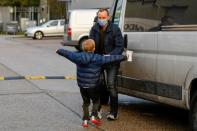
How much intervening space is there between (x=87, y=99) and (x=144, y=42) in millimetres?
1201

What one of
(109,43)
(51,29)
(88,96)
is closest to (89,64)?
(88,96)

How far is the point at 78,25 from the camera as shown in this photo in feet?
90.9

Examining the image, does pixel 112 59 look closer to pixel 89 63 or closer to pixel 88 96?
pixel 89 63

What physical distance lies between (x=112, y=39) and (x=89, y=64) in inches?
27.9

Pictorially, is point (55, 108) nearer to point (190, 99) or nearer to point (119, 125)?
point (119, 125)

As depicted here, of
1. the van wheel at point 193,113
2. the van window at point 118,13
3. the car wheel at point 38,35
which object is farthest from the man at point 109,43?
the car wheel at point 38,35

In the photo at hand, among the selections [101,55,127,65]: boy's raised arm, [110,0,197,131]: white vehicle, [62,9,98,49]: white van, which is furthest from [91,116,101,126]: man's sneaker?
[62,9,98,49]: white van

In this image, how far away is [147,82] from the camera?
812 cm

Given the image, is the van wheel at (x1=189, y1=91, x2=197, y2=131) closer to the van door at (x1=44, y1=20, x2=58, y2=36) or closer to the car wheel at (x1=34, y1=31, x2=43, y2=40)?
the van door at (x1=44, y1=20, x2=58, y2=36)

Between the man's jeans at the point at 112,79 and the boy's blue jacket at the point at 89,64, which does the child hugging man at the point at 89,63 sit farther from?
the man's jeans at the point at 112,79

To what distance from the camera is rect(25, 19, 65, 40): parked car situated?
135 ft

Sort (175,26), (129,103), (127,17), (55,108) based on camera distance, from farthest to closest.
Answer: (129,103) < (55,108) < (127,17) < (175,26)

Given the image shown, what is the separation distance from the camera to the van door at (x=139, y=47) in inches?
314

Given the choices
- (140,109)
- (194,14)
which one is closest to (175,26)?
(194,14)
